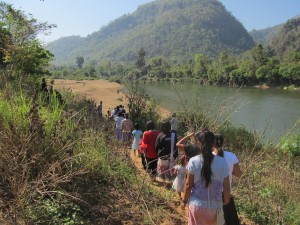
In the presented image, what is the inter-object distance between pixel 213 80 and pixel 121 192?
227ft

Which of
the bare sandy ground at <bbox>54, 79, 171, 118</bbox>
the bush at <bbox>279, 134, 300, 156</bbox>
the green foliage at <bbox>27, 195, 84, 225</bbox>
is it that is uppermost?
the green foliage at <bbox>27, 195, 84, 225</bbox>

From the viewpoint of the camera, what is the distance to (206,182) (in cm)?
306

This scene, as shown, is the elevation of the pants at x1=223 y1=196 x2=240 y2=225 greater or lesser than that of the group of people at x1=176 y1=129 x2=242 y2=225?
lesser

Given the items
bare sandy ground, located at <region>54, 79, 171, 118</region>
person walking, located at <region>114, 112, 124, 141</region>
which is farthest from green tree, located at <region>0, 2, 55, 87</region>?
person walking, located at <region>114, 112, 124, 141</region>

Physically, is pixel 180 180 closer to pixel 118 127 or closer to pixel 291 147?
pixel 118 127

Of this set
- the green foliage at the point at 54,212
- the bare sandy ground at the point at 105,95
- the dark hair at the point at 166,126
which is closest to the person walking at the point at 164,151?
the dark hair at the point at 166,126

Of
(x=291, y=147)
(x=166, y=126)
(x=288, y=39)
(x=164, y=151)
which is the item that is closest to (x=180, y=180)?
(x=164, y=151)

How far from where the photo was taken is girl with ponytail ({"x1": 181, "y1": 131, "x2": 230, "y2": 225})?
3.04 metres

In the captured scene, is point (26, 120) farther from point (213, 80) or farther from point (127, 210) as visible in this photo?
point (213, 80)

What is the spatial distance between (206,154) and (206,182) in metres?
0.24

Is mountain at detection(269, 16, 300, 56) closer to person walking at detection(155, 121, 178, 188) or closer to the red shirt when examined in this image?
A: the red shirt

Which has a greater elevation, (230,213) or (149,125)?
(149,125)

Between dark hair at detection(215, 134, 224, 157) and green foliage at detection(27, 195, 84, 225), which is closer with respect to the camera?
green foliage at detection(27, 195, 84, 225)

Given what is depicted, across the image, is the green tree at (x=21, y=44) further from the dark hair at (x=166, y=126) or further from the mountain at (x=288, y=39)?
the mountain at (x=288, y=39)
